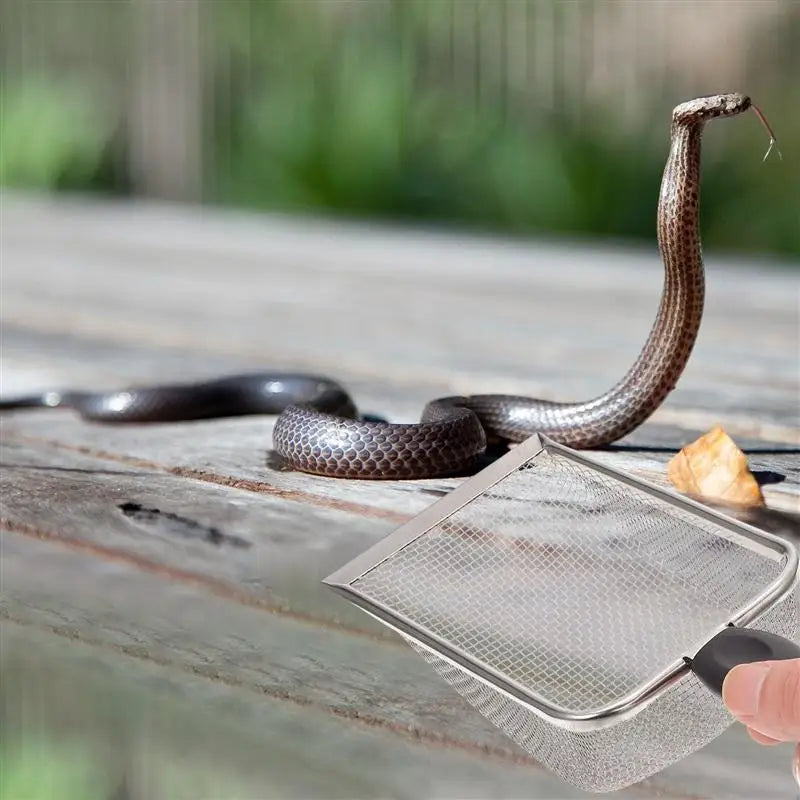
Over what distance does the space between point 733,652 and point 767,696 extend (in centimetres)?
11

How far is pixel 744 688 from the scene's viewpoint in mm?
1424

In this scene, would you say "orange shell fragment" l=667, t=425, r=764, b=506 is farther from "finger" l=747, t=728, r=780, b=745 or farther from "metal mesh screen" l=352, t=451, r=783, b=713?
"finger" l=747, t=728, r=780, b=745

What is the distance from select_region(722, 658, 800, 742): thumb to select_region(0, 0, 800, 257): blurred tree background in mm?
5624

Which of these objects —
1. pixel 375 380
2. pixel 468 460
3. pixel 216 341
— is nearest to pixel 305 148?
pixel 216 341

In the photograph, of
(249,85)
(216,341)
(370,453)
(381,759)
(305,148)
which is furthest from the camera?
(249,85)

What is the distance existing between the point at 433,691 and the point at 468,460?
0.82m

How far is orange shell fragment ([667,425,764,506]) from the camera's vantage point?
2.14m

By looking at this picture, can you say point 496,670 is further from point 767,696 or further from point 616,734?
point 767,696

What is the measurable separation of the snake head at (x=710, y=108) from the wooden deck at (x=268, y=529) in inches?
22.7

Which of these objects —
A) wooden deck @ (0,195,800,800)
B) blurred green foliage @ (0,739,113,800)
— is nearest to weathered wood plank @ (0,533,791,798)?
wooden deck @ (0,195,800,800)

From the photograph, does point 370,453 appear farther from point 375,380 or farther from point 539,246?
point 539,246

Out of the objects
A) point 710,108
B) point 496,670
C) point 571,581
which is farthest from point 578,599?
point 710,108

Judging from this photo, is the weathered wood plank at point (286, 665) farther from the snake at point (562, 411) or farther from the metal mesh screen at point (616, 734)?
the snake at point (562, 411)

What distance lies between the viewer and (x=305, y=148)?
7.69 m
